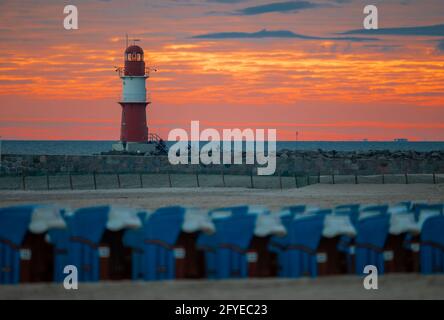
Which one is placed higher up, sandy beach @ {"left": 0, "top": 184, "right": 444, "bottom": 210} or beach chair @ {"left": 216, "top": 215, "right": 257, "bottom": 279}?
beach chair @ {"left": 216, "top": 215, "right": 257, "bottom": 279}

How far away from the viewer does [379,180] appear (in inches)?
1922

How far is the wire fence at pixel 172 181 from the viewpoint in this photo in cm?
4800

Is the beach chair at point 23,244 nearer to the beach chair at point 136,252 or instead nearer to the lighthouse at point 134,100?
the beach chair at point 136,252

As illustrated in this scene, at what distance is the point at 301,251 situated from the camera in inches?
683

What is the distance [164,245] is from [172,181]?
3419 cm

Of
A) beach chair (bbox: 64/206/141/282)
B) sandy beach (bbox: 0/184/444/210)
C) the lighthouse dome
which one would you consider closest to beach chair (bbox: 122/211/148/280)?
beach chair (bbox: 64/206/141/282)

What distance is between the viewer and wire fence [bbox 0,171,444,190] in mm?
48000

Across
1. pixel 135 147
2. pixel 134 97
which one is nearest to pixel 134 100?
pixel 134 97

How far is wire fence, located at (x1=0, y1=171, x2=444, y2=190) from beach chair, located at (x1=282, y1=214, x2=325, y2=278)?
2970 cm

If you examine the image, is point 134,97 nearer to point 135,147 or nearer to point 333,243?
point 135,147

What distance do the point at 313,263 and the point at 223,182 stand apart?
31557 mm

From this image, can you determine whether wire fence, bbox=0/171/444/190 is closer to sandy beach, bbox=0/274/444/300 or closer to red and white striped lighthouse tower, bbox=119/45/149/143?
red and white striped lighthouse tower, bbox=119/45/149/143
